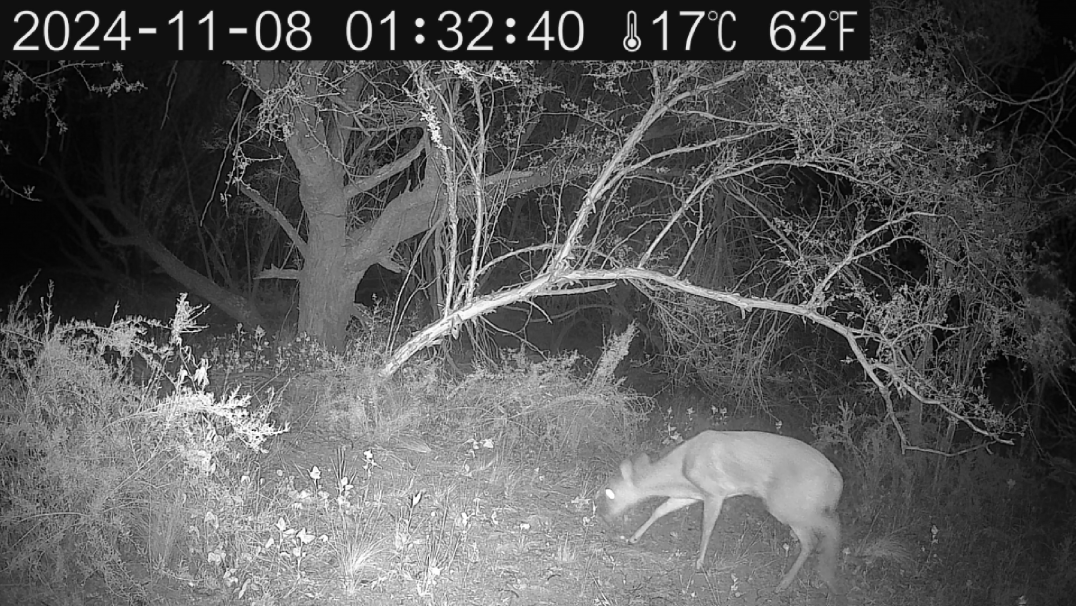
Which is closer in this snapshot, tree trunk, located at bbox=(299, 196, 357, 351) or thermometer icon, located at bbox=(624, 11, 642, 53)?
thermometer icon, located at bbox=(624, 11, 642, 53)

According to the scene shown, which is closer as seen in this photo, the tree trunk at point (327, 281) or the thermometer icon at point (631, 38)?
the thermometer icon at point (631, 38)

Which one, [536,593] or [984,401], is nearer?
[536,593]

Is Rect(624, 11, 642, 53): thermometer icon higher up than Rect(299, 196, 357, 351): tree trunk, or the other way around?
Rect(624, 11, 642, 53): thermometer icon

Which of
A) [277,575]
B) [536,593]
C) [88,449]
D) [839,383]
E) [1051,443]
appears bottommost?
[1051,443]

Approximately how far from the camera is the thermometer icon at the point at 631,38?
7.84 metres

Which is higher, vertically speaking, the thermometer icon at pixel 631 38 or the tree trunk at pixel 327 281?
the thermometer icon at pixel 631 38

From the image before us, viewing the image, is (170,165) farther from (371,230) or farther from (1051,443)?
(1051,443)

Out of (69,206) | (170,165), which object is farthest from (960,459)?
(69,206)

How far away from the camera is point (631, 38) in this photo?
25.8 ft

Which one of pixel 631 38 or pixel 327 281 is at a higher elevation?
pixel 631 38

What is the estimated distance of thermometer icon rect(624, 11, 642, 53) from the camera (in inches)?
309

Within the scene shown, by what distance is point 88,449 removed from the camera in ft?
18.0

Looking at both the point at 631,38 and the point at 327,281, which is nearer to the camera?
the point at 631,38

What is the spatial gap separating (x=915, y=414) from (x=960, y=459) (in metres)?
0.71
